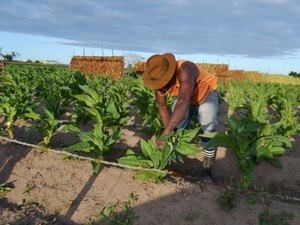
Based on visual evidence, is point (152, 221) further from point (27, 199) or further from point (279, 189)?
point (279, 189)

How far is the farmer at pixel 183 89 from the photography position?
3.71 metres

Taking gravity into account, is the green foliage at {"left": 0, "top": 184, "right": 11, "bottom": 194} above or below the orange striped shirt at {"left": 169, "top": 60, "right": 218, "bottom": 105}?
below

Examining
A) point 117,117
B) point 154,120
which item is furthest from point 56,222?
point 154,120

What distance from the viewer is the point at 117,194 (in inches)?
145

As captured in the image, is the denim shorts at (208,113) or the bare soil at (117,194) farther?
the denim shorts at (208,113)

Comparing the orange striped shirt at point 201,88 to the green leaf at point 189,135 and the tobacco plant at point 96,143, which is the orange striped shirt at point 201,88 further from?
the tobacco plant at point 96,143

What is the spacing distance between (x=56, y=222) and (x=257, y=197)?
1923mm

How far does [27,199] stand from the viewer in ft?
12.3

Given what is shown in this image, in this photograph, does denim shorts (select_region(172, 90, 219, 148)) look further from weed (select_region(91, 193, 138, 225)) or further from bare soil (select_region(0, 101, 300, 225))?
weed (select_region(91, 193, 138, 225))

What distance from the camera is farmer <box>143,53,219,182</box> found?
3.71 meters

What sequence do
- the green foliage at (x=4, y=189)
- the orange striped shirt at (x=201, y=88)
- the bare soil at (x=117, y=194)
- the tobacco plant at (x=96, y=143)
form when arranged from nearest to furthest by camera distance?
the bare soil at (x=117, y=194)
the green foliage at (x=4, y=189)
the tobacco plant at (x=96, y=143)
the orange striped shirt at (x=201, y=88)

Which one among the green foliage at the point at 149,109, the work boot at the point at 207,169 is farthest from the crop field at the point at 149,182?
the green foliage at the point at 149,109

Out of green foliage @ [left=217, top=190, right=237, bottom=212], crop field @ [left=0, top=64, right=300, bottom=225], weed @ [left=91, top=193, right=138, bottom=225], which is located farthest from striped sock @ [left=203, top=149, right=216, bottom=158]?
weed @ [left=91, top=193, right=138, bottom=225]

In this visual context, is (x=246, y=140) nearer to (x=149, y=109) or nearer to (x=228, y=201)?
(x=228, y=201)
